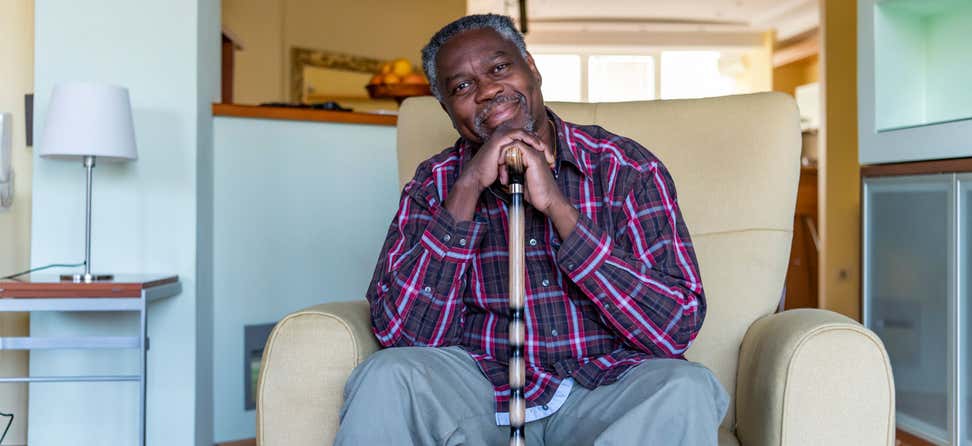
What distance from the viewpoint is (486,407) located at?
1.46 m

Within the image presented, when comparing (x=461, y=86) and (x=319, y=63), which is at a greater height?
(x=319, y=63)

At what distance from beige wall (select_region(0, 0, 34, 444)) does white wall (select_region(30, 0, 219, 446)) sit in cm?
23

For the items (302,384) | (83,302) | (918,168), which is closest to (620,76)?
(918,168)

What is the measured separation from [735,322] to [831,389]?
43 cm

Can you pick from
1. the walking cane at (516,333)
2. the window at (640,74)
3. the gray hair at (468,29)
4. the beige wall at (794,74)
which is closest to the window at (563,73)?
the window at (640,74)

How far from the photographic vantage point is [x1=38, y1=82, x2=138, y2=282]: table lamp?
2.32 m

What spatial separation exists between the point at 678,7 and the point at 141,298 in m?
7.78

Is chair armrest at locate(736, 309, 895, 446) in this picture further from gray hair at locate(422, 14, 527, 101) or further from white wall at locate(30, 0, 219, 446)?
white wall at locate(30, 0, 219, 446)

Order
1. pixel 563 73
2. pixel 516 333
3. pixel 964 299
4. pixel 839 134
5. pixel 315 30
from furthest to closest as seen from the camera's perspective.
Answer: pixel 563 73, pixel 315 30, pixel 839 134, pixel 964 299, pixel 516 333

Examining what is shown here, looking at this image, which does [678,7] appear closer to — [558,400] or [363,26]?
[363,26]

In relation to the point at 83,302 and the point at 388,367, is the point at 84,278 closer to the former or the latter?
the point at 83,302

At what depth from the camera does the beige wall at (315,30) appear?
6.22 metres

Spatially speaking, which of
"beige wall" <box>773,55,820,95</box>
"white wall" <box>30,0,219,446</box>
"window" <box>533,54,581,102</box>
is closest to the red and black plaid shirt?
"white wall" <box>30,0,219,446</box>

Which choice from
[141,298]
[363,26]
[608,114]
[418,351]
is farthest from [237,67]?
[418,351]
